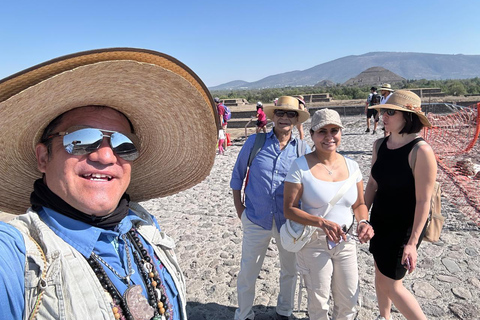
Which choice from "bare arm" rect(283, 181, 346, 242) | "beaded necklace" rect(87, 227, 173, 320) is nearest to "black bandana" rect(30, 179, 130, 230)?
"beaded necklace" rect(87, 227, 173, 320)

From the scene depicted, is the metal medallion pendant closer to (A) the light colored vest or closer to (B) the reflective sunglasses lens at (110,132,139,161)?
(A) the light colored vest

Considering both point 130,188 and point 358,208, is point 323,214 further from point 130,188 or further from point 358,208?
point 130,188

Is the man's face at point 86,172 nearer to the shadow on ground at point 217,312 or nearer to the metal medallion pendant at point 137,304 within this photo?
the metal medallion pendant at point 137,304

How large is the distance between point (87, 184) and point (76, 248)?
0.24 metres

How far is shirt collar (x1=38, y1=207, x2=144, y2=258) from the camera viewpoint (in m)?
1.21

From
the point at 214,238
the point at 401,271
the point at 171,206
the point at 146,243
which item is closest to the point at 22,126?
the point at 146,243

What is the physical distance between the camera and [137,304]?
1261 millimetres

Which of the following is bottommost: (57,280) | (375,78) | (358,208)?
(358,208)

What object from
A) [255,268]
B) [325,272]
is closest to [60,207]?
[325,272]

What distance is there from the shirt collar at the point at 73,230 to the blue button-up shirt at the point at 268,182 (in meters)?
1.67

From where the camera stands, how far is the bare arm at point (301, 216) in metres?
2.26

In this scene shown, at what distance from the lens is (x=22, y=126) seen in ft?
4.17

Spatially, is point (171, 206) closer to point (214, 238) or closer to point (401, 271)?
point (214, 238)

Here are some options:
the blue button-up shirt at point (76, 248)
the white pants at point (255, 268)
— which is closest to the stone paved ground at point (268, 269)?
the white pants at point (255, 268)
